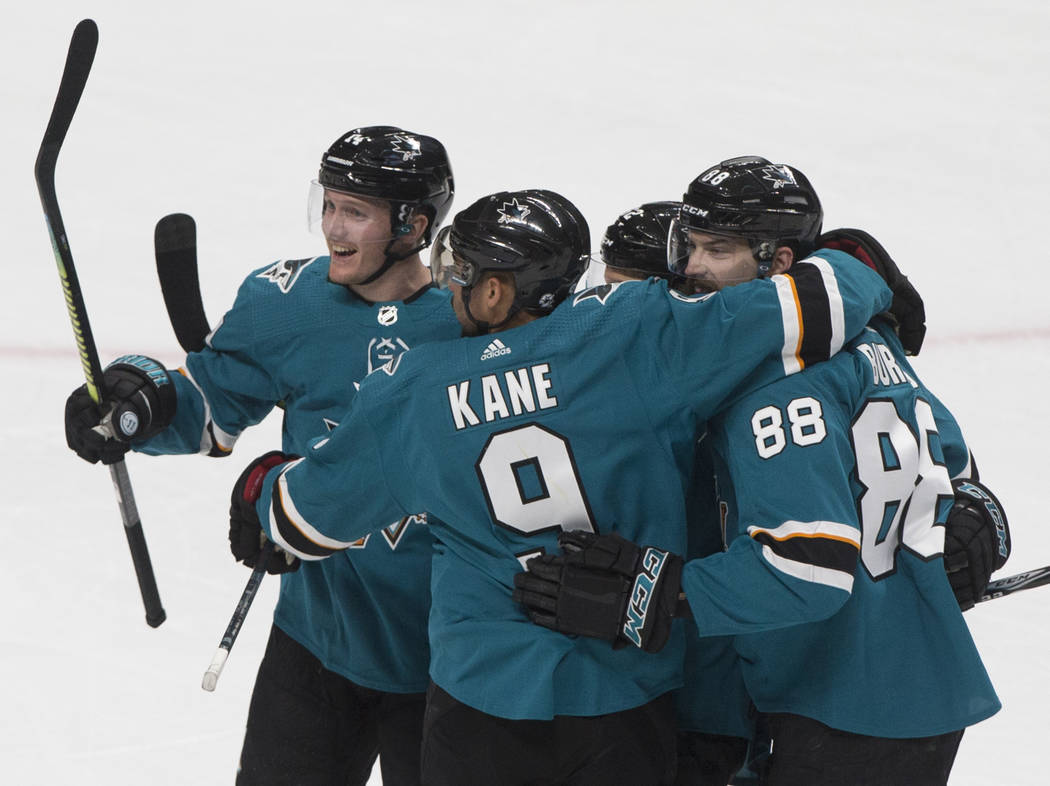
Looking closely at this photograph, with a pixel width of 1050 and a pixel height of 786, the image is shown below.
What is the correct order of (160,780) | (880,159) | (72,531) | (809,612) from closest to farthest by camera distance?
(809,612)
(160,780)
(72,531)
(880,159)

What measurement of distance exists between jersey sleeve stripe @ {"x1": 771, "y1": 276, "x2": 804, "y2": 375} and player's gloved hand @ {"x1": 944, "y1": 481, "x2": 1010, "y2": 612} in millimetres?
452

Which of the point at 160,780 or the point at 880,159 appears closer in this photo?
the point at 160,780

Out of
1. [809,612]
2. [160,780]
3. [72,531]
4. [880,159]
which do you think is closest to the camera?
[809,612]

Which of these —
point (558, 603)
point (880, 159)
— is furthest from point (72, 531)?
point (880, 159)

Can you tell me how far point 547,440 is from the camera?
199cm

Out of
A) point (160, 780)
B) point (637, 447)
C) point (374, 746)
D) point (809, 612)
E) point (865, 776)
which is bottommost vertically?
point (160, 780)

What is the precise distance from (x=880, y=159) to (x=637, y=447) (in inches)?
190

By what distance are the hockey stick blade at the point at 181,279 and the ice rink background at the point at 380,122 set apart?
106cm

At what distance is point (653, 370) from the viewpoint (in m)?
1.99

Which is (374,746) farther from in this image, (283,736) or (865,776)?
(865,776)

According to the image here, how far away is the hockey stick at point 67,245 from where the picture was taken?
2.54m

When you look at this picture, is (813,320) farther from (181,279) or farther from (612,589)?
(181,279)

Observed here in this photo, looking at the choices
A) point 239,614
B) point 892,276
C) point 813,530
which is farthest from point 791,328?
point 239,614

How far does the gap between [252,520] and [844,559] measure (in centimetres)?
109
